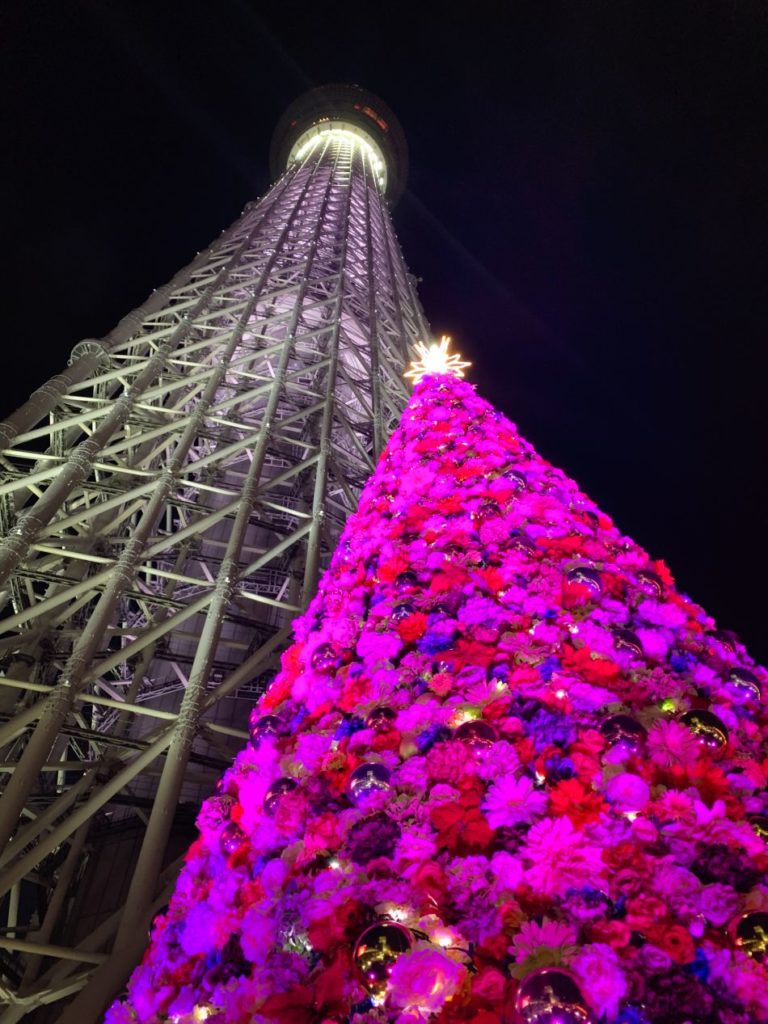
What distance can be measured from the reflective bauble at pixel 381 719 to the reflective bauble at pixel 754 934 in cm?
179

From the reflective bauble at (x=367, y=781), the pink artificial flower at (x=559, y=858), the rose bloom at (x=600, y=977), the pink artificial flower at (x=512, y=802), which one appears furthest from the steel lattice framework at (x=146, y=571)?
the rose bloom at (x=600, y=977)

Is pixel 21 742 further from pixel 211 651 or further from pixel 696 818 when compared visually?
pixel 696 818

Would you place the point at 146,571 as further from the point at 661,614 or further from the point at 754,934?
the point at 754,934

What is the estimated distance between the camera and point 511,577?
4.53 meters

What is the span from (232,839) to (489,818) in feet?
4.63

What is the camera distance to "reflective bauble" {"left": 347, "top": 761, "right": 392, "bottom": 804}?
10.5 feet

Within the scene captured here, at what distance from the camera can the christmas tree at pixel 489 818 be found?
2.42m

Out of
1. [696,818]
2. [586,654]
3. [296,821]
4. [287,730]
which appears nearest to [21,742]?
[287,730]

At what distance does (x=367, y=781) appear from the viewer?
3.22m

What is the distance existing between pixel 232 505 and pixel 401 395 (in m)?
6.52

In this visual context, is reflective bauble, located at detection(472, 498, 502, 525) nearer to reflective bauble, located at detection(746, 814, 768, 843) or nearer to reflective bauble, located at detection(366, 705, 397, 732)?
reflective bauble, located at detection(366, 705, 397, 732)

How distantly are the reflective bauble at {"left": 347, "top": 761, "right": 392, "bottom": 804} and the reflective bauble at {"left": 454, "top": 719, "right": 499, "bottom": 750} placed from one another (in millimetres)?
432

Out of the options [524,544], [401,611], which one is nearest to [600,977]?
[401,611]

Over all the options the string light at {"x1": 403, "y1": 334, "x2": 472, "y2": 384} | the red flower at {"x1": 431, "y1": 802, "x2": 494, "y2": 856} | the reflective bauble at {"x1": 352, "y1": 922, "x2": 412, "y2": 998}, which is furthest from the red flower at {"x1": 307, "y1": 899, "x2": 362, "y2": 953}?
the string light at {"x1": 403, "y1": 334, "x2": 472, "y2": 384}
